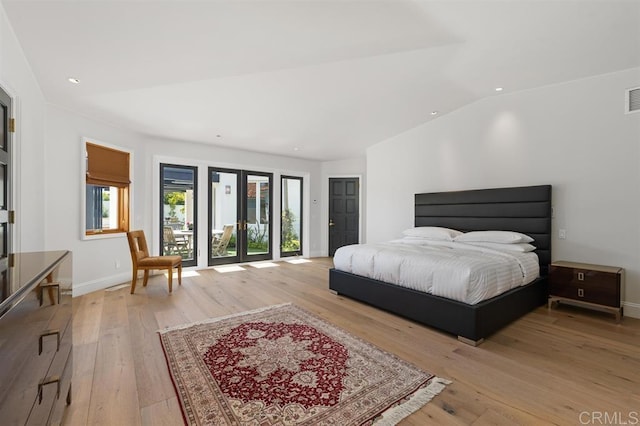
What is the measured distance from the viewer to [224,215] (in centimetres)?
631

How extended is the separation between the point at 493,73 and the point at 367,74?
62.9 inches

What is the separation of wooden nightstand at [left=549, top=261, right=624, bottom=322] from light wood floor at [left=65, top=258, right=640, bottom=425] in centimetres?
18

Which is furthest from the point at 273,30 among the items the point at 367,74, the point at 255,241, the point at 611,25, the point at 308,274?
the point at 255,241

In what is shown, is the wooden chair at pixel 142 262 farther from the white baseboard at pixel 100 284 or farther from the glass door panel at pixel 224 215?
the glass door panel at pixel 224 215

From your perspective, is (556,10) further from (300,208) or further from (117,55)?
(300,208)

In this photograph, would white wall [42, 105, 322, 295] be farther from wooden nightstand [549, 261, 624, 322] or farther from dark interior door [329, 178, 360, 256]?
wooden nightstand [549, 261, 624, 322]

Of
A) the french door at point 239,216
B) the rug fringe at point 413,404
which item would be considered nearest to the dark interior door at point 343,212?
the french door at point 239,216

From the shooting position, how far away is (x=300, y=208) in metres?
7.57

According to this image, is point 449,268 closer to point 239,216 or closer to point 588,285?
point 588,285

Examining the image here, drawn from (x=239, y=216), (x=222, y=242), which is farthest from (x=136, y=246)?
(x=239, y=216)

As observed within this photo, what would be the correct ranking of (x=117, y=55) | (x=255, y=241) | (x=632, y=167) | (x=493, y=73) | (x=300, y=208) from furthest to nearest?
(x=300, y=208) < (x=255, y=241) < (x=493, y=73) < (x=632, y=167) < (x=117, y=55)

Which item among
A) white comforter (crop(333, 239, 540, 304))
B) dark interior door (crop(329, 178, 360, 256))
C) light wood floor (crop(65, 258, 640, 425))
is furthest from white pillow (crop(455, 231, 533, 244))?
dark interior door (crop(329, 178, 360, 256))

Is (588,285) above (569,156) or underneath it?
underneath

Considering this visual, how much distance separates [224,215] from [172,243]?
44.9 inches
